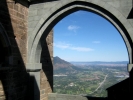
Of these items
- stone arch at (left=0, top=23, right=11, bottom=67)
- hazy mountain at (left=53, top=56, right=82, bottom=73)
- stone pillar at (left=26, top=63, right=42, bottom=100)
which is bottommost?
hazy mountain at (left=53, top=56, right=82, bottom=73)

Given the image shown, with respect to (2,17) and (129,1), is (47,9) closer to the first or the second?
(2,17)

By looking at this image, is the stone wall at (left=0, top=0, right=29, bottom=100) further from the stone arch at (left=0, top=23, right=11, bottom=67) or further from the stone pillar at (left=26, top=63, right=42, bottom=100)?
the stone pillar at (left=26, top=63, right=42, bottom=100)

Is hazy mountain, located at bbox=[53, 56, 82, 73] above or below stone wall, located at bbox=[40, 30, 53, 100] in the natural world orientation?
below

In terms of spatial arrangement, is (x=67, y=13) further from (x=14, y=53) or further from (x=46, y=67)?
(x=46, y=67)

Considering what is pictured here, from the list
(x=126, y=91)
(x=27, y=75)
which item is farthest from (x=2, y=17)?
(x=126, y=91)

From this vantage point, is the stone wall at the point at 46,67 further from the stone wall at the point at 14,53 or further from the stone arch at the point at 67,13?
the stone wall at the point at 14,53

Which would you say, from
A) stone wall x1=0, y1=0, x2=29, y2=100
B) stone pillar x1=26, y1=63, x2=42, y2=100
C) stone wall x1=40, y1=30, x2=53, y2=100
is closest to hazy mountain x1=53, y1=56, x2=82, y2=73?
stone wall x1=40, y1=30, x2=53, y2=100

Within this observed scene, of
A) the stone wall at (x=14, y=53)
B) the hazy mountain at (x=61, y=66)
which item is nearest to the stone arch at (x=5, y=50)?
the stone wall at (x=14, y=53)
